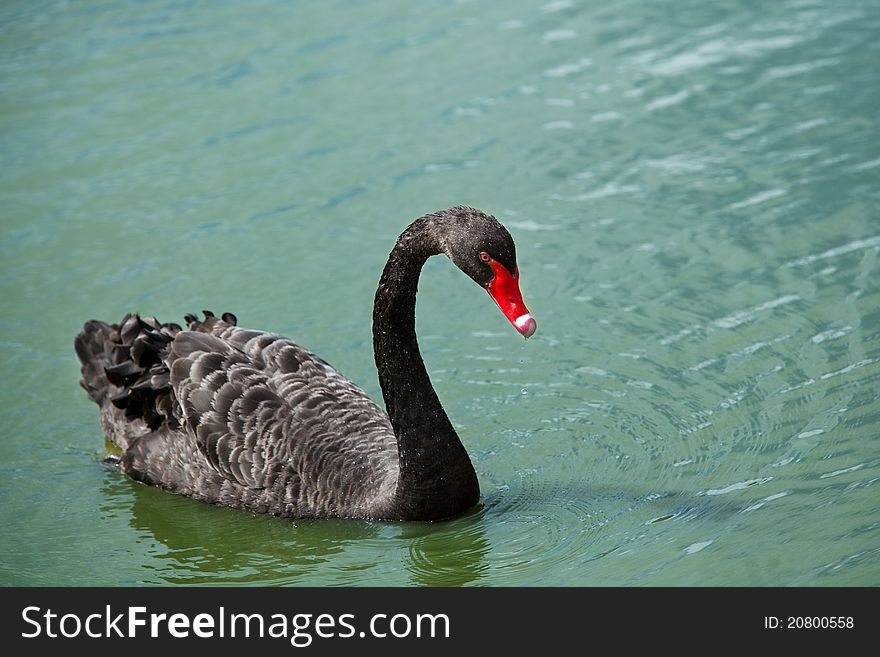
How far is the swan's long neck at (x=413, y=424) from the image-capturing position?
510 centimetres

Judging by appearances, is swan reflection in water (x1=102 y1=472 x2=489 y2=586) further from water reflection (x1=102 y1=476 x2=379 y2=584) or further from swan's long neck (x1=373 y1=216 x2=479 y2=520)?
swan's long neck (x1=373 y1=216 x2=479 y2=520)

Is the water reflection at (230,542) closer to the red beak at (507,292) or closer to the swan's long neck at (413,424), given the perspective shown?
the swan's long neck at (413,424)

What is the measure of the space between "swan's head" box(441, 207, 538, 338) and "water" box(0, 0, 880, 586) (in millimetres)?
989

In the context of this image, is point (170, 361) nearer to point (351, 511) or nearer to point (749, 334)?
point (351, 511)

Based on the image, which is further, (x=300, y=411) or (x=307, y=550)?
(x=300, y=411)

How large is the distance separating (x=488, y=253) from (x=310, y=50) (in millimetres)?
7172

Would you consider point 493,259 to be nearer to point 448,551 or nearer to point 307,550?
point 448,551

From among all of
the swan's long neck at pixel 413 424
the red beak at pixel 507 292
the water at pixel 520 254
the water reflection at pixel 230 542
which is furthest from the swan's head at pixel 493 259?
the water reflection at pixel 230 542

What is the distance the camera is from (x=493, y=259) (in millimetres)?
4570

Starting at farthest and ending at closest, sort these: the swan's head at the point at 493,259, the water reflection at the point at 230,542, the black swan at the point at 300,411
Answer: the water reflection at the point at 230,542, the black swan at the point at 300,411, the swan's head at the point at 493,259

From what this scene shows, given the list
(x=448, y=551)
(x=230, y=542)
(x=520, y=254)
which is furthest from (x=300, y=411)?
(x=520, y=254)

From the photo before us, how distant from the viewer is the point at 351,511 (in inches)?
210

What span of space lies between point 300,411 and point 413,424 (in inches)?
24.5
